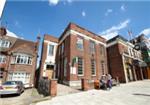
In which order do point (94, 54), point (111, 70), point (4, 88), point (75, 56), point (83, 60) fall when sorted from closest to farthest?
point (4, 88), point (75, 56), point (83, 60), point (94, 54), point (111, 70)

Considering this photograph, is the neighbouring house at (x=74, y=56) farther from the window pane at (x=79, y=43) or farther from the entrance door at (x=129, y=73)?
the entrance door at (x=129, y=73)

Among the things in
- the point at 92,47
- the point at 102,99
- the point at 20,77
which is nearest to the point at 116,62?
the point at 92,47

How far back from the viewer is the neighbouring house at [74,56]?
14.1 meters

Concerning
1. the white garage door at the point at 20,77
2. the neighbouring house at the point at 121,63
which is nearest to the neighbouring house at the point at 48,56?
the white garage door at the point at 20,77

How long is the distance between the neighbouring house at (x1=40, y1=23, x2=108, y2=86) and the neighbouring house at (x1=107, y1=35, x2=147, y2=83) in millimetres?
1390

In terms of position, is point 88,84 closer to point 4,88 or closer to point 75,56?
point 75,56

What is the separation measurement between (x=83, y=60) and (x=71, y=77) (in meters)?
3.75

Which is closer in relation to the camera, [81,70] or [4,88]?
[4,88]

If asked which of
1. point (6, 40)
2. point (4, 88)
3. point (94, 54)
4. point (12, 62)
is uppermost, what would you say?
point (6, 40)

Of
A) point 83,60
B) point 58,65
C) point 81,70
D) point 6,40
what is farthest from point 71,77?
point 6,40

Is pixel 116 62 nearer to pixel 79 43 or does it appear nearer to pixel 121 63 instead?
pixel 121 63

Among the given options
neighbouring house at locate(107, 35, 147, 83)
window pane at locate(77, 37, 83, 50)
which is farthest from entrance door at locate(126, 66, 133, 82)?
window pane at locate(77, 37, 83, 50)

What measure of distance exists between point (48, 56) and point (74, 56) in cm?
643

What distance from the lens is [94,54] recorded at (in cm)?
1784
